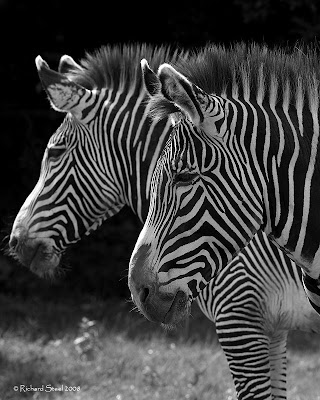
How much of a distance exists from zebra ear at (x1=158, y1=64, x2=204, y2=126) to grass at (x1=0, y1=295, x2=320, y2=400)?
370cm

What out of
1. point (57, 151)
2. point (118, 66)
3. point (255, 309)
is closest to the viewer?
point (255, 309)

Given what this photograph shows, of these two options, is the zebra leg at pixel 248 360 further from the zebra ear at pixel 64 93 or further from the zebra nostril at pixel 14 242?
the zebra ear at pixel 64 93

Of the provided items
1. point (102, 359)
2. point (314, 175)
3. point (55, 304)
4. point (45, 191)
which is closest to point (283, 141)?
point (314, 175)

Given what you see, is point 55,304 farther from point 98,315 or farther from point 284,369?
point 284,369

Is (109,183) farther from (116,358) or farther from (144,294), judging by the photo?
(116,358)

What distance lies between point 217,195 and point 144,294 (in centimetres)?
54

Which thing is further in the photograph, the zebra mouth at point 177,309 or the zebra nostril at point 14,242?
the zebra nostril at point 14,242

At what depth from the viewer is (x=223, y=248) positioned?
11.0ft

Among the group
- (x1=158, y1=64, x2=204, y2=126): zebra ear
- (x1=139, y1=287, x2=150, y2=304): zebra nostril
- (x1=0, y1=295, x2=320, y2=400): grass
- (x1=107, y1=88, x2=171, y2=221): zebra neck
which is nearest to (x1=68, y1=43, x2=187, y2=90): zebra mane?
(x1=107, y1=88, x2=171, y2=221): zebra neck

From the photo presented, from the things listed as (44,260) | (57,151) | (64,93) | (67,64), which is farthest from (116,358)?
(64,93)

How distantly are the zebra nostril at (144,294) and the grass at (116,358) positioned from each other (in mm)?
3303

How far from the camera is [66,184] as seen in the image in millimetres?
5254

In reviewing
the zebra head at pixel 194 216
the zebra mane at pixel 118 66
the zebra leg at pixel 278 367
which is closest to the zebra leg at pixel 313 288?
the zebra head at pixel 194 216

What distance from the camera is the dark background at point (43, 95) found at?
35.1 feet
